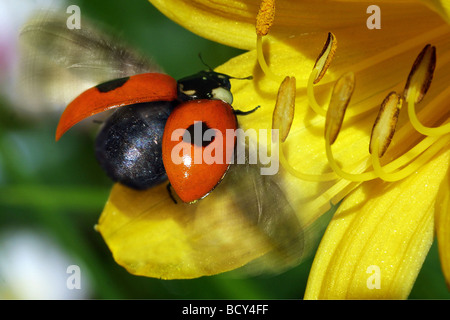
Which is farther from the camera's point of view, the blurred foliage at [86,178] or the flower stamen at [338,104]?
the blurred foliage at [86,178]

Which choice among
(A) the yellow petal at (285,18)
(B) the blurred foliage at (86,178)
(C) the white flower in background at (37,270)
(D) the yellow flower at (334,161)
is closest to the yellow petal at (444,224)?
(D) the yellow flower at (334,161)

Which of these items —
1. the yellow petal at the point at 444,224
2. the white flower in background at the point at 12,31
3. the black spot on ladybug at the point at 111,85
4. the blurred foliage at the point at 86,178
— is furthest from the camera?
the blurred foliage at the point at 86,178

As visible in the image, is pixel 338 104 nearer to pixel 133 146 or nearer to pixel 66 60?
pixel 133 146

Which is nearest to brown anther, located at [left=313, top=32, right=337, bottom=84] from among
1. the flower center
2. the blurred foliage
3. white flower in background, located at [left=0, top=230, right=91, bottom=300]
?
the flower center

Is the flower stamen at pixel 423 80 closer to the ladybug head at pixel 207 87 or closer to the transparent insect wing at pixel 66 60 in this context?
the ladybug head at pixel 207 87

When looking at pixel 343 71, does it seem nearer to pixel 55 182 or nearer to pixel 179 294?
pixel 179 294

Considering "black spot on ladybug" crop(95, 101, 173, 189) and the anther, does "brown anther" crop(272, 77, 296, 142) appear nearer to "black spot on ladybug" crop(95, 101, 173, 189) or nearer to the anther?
the anther
